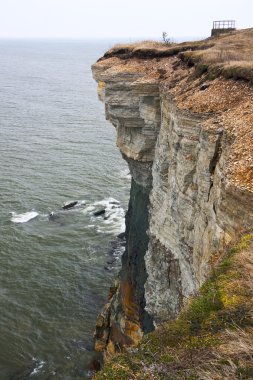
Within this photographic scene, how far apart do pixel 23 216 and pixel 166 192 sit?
30.0 meters

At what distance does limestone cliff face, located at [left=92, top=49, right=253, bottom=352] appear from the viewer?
15.3 meters

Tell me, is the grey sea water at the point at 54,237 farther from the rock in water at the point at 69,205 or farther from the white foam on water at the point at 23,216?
the rock in water at the point at 69,205

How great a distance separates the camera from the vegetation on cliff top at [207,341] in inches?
305

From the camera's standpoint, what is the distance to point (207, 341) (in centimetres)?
873

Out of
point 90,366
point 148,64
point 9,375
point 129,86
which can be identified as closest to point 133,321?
point 90,366

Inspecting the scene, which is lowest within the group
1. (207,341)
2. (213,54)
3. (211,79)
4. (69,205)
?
(69,205)

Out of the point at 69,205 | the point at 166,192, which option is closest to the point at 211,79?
the point at 166,192

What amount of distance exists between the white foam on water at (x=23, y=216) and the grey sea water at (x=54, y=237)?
0.11m

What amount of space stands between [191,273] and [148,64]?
15568mm

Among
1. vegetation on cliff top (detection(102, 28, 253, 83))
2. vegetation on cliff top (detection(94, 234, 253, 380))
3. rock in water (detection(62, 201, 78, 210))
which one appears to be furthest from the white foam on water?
vegetation on cliff top (detection(94, 234, 253, 380))

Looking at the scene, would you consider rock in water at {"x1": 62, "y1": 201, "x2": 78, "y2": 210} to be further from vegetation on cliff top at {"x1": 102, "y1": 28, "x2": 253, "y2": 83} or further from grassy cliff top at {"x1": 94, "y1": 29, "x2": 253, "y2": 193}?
grassy cliff top at {"x1": 94, "y1": 29, "x2": 253, "y2": 193}

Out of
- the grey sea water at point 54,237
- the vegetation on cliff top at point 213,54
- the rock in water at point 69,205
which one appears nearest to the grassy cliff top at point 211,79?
the vegetation on cliff top at point 213,54

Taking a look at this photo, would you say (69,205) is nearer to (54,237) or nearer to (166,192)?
(54,237)

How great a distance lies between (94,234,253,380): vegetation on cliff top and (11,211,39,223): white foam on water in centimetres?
3973
